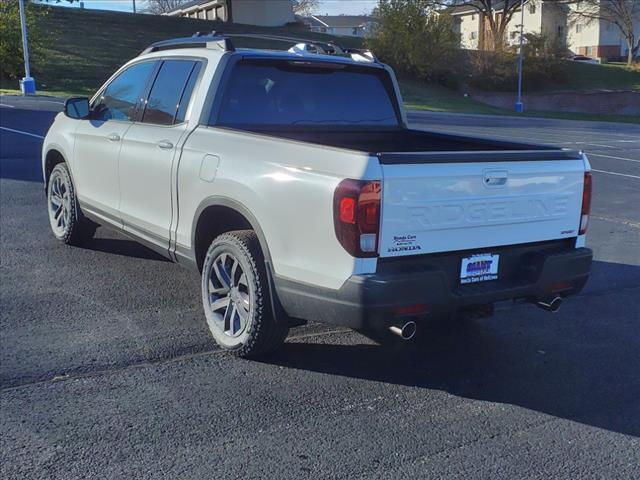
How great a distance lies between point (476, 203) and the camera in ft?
14.2

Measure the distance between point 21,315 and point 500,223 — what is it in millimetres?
3509

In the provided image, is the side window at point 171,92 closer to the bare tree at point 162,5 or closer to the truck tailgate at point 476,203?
the truck tailgate at point 476,203

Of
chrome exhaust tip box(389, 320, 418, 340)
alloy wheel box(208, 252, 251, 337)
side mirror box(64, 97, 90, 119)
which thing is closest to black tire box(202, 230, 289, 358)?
alloy wheel box(208, 252, 251, 337)

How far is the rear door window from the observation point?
218 inches

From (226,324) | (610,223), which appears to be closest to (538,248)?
(226,324)

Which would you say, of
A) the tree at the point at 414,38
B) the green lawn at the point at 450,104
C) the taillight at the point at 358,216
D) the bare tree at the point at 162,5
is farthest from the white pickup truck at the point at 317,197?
the bare tree at the point at 162,5

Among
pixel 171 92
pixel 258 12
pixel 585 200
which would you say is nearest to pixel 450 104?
pixel 258 12

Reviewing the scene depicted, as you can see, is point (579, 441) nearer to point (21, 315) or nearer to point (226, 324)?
point (226, 324)

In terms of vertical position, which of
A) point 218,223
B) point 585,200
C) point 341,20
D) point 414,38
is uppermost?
point 341,20

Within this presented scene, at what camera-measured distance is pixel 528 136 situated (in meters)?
24.3

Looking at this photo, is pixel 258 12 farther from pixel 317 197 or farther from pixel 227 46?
pixel 317 197

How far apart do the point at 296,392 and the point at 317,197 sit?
118 centimetres

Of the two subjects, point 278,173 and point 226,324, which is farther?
point 226,324

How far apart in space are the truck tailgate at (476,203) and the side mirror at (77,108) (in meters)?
3.75
